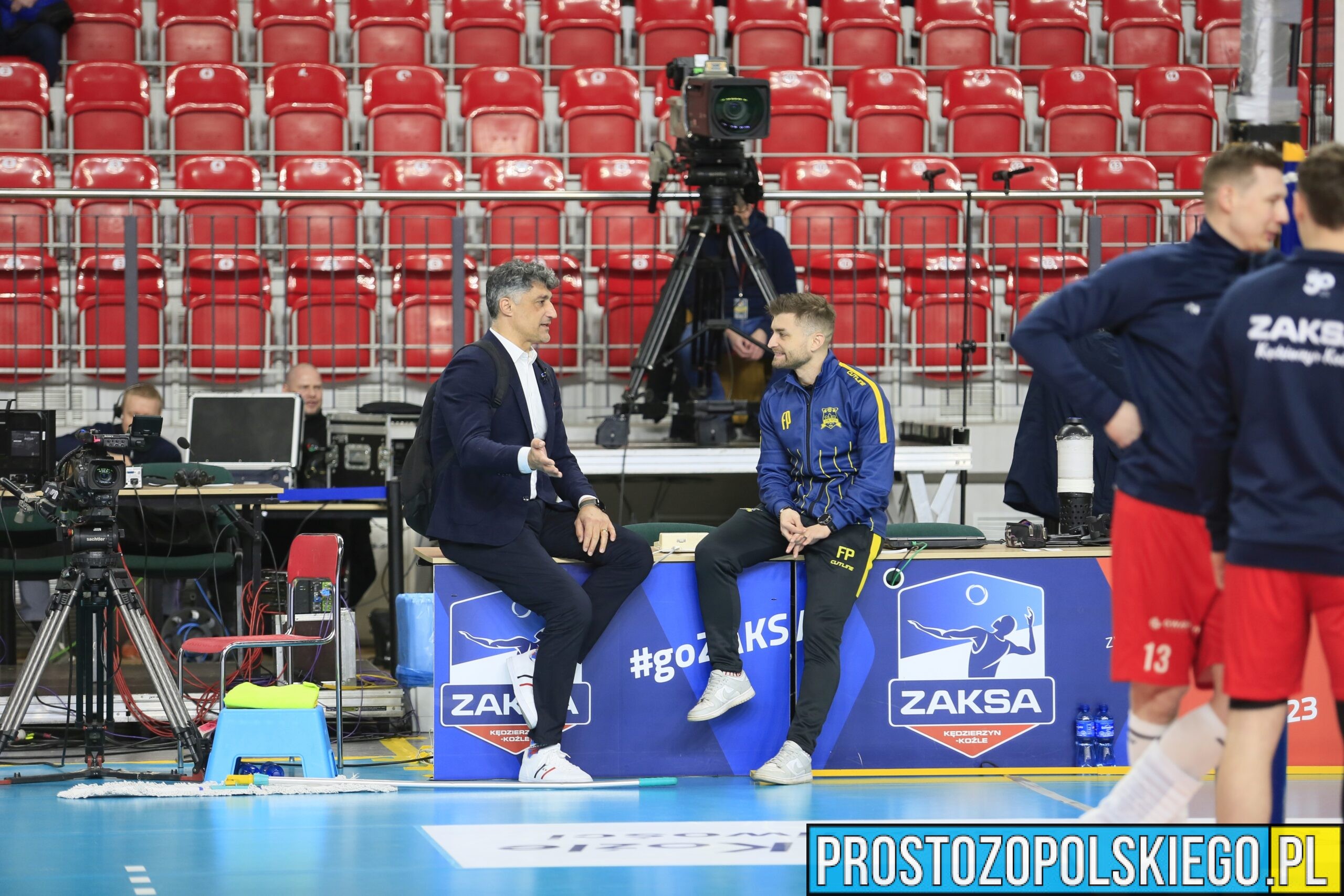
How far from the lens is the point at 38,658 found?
5.63 meters

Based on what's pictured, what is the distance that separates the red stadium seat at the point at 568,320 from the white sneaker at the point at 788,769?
14.4ft

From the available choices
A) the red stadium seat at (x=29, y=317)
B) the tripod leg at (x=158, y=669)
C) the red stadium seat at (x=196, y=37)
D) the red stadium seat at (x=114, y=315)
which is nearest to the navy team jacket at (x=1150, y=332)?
the tripod leg at (x=158, y=669)

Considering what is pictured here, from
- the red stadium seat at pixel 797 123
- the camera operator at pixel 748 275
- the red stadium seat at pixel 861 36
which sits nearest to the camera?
the camera operator at pixel 748 275

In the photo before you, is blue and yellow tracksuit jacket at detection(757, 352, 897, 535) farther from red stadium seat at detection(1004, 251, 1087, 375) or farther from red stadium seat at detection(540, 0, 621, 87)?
red stadium seat at detection(540, 0, 621, 87)

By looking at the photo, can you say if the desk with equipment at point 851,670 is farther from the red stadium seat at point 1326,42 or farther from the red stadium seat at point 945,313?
the red stadium seat at point 945,313

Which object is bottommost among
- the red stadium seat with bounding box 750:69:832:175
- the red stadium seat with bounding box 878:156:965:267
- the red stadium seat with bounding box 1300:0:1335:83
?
the red stadium seat with bounding box 878:156:965:267

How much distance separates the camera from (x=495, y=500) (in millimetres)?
5535

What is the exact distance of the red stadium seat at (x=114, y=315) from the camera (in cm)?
936

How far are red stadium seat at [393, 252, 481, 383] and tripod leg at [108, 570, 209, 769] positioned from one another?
3.66 m

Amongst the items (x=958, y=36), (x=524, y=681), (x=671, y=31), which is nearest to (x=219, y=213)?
(x=671, y=31)

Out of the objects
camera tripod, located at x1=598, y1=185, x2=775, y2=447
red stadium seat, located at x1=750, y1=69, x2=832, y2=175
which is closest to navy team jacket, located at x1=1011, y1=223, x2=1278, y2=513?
camera tripod, located at x1=598, y1=185, x2=775, y2=447

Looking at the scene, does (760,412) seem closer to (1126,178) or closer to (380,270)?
(380,270)

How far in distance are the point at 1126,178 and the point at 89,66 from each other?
718 cm

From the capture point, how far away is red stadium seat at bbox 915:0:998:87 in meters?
12.1
